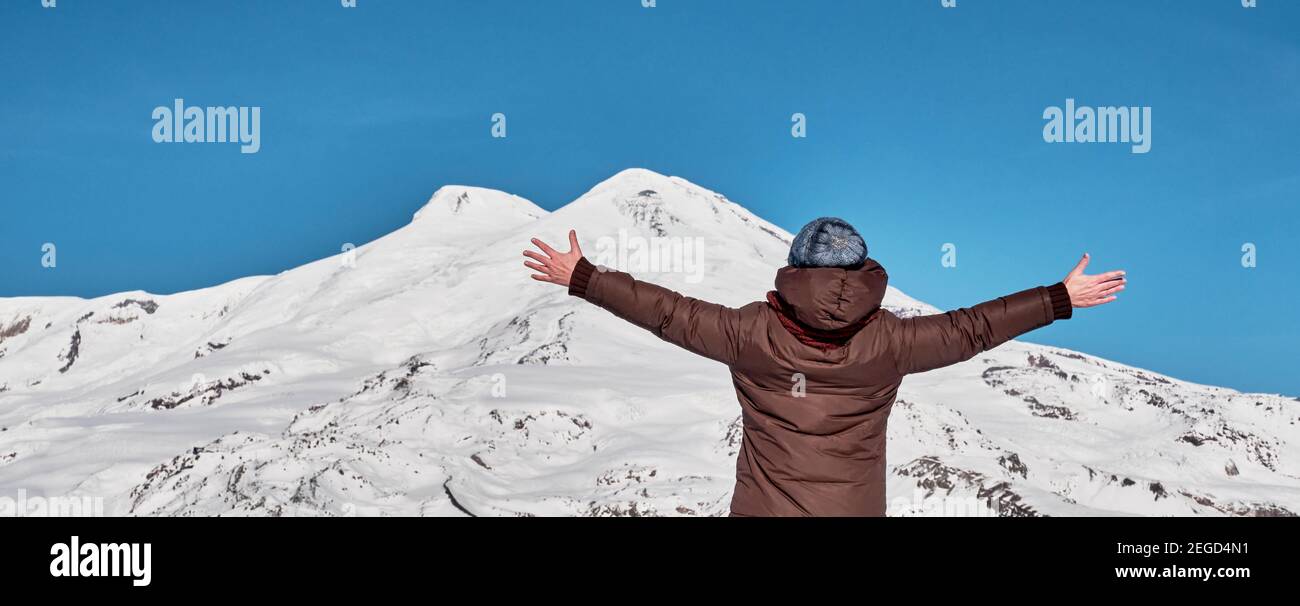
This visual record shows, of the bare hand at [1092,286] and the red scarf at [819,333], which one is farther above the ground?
the bare hand at [1092,286]

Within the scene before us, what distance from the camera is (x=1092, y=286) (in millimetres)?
4457

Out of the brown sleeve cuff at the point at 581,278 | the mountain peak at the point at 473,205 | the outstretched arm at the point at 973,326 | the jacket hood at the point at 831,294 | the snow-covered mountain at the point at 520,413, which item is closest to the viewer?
the jacket hood at the point at 831,294

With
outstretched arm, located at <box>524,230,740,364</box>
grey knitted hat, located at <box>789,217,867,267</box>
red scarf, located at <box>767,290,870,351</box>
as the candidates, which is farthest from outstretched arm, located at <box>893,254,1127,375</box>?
outstretched arm, located at <box>524,230,740,364</box>

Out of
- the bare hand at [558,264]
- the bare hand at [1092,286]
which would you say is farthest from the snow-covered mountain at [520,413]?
the bare hand at [558,264]

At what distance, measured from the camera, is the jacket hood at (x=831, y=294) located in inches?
158

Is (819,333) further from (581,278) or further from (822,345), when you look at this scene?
(581,278)

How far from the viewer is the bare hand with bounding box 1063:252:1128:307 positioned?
442 cm

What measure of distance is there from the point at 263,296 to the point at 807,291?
82327 millimetres

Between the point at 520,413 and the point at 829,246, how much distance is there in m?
29.8

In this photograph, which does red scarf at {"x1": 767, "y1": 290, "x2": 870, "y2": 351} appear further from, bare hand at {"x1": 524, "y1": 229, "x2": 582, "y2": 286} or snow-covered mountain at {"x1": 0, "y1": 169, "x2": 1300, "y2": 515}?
snow-covered mountain at {"x1": 0, "y1": 169, "x2": 1300, "y2": 515}

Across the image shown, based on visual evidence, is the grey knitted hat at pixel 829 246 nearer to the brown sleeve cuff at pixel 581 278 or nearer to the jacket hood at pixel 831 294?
the jacket hood at pixel 831 294

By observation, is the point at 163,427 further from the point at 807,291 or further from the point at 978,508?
the point at 807,291

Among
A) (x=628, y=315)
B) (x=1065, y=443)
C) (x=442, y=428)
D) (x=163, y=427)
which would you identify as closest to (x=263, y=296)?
(x=163, y=427)
